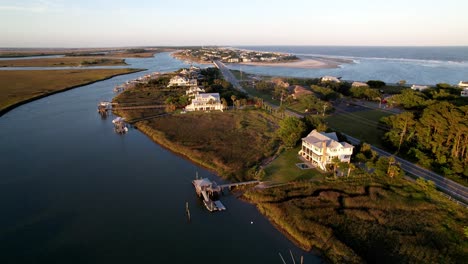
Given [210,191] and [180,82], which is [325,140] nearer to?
[210,191]

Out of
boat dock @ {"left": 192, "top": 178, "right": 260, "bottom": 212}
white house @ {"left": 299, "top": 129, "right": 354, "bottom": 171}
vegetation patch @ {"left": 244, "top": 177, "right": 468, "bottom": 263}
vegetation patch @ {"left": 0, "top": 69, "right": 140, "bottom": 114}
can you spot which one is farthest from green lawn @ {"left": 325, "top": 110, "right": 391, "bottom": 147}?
vegetation patch @ {"left": 0, "top": 69, "right": 140, "bottom": 114}

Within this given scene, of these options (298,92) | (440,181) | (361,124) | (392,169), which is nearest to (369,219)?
(392,169)

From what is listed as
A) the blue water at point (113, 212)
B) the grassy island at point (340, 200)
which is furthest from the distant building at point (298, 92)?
the blue water at point (113, 212)

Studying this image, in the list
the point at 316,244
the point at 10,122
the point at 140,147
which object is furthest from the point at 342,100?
the point at 10,122

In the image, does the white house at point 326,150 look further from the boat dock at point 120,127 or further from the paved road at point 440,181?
the boat dock at point 120,127

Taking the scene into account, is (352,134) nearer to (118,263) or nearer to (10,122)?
(118,263)
